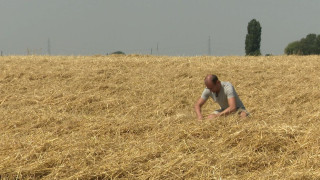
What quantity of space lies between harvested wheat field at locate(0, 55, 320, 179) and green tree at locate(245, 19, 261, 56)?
72.5ft

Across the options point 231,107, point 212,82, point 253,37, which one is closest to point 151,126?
point 212,82

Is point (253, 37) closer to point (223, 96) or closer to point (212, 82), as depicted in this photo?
point (223, 96)

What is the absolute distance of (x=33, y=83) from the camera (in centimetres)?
1042

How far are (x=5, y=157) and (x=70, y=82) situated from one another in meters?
6.11

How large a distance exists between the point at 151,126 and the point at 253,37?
2935cm

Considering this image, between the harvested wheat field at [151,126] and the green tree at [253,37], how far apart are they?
22105mm

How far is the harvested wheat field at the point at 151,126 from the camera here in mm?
4059

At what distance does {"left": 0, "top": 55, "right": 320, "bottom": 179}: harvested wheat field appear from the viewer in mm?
4059

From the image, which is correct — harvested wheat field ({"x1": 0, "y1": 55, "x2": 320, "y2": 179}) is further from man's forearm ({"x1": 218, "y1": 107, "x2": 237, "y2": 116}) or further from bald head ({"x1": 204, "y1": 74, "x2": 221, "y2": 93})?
bald head ({"x1": 204, "y1": 74, "x2": 221, "y2": 93})

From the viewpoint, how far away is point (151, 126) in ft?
19.1

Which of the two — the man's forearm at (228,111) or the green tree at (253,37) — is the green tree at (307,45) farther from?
the man's forearm at (228,111)

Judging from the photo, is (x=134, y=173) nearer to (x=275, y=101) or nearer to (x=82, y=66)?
(x=275, y=101)

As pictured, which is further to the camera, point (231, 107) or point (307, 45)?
point (307, 45)

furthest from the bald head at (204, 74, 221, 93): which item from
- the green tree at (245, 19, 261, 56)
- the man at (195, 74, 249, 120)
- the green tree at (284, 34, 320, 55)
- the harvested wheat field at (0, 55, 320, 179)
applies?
the green tree at (284, 34, 320, 55)
